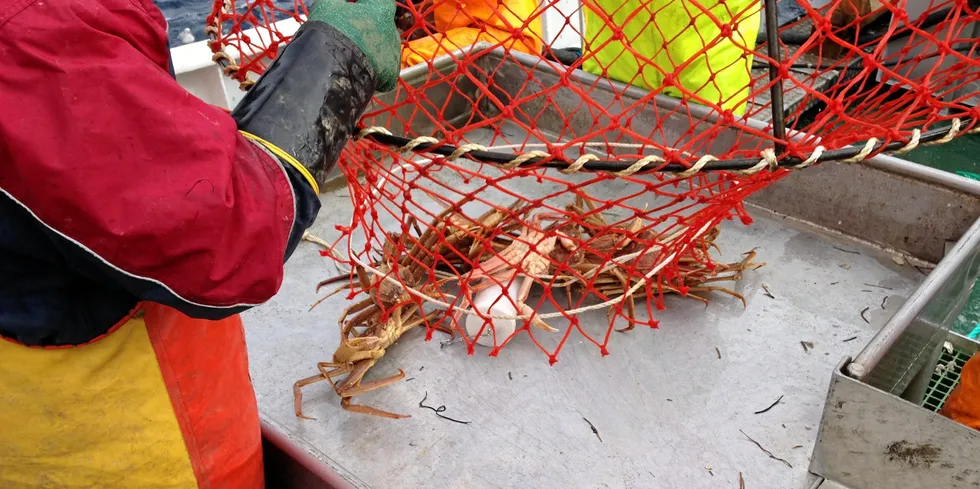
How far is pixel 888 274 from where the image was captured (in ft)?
7.39

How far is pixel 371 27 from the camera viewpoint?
4.10 feet

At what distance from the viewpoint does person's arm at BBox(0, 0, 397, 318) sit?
0.85 metres

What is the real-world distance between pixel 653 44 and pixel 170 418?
2328 mm

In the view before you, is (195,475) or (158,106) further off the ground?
(158,106)

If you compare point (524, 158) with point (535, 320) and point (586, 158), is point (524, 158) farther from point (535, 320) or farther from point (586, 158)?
point (535, 320)

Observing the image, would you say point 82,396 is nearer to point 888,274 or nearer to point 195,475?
point 195,475

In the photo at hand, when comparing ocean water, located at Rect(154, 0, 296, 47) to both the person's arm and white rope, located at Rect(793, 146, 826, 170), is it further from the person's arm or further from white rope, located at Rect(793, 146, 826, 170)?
white rope, located at Rect(793, 146, 826, 170)

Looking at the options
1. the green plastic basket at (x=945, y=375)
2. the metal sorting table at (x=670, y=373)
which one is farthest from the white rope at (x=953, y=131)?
the green plastic basket at (x=945, y=375)

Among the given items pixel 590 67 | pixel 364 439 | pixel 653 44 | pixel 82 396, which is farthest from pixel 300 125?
pixel 590 67

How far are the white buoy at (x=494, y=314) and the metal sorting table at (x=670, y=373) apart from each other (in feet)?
0.20

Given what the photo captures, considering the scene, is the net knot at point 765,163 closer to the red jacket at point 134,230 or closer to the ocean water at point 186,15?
the red jacket at point 134,230

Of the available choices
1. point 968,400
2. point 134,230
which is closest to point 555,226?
point 968,400

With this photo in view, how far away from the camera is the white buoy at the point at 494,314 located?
2006 millimetres

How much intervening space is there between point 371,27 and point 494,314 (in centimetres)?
97
